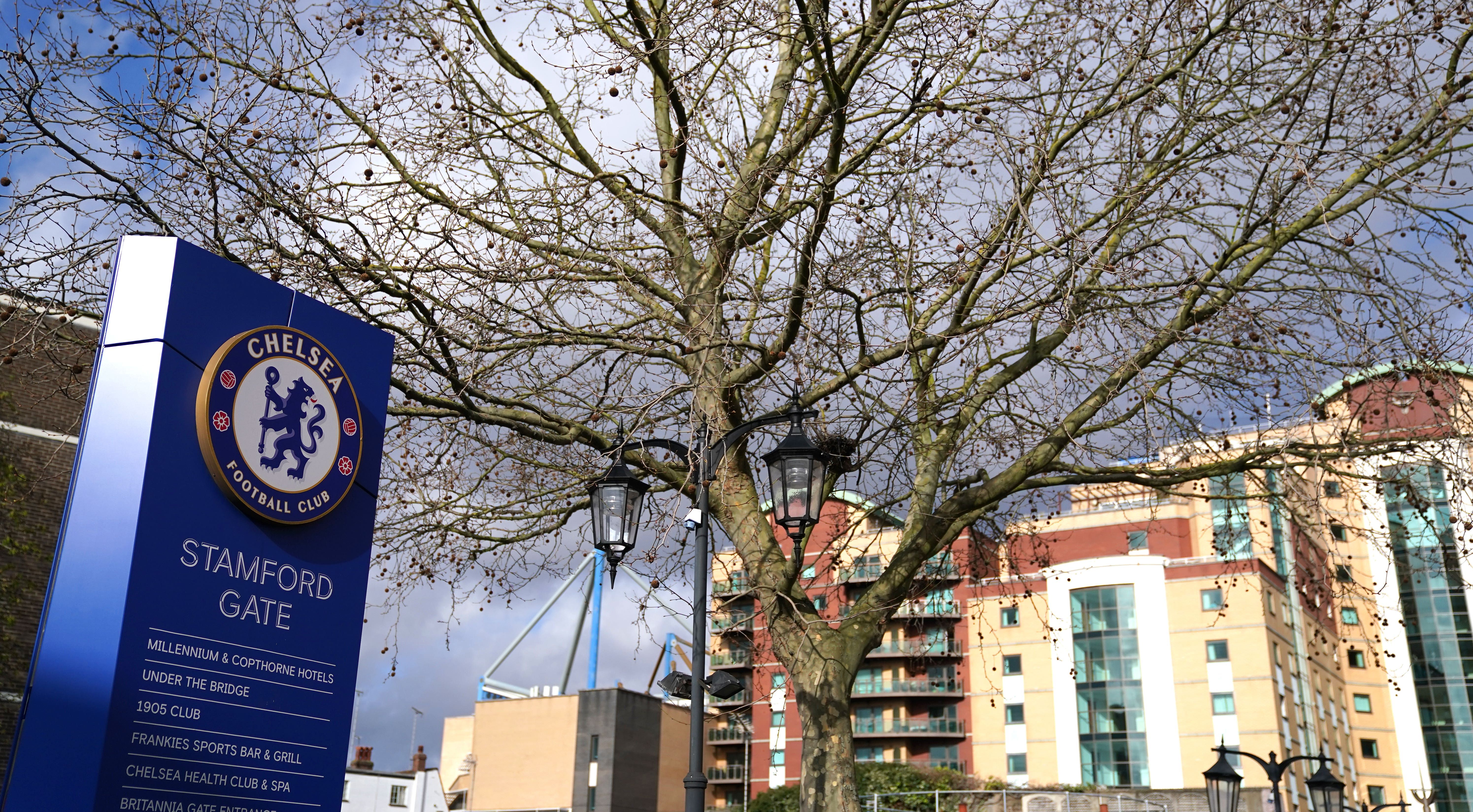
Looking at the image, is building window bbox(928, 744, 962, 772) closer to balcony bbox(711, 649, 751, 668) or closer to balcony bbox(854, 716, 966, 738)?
balcony bbox(854, 716, 966, 738)

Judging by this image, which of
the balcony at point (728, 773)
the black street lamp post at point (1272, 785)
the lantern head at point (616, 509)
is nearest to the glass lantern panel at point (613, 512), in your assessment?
the lantern head at point (616, 509)

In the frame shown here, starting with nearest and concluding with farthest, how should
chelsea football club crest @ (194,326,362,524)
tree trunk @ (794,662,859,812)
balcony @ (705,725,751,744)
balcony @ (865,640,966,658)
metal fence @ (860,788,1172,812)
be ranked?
chelsea football club crest @ (194,326,362,524) < tree trunk @ (794,662,859,812) < metal fence @ (860,788,1172,812) < balcony @ (865,640,966,658) < balcony @ (705,725,751,744)

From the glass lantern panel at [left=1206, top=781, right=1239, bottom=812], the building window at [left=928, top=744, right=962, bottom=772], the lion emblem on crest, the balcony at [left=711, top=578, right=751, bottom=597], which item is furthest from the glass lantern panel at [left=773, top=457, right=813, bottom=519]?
the building window at [left=928, top=744, right=962, bottom=772]

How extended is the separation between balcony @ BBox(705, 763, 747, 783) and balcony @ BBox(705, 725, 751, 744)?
136 centimetres

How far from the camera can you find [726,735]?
62.0m

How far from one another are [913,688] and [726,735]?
11.8 metres

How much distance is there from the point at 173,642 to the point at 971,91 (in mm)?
8113

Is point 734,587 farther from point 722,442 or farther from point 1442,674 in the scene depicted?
point 1442,674

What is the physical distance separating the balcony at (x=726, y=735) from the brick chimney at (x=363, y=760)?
16.4 meters

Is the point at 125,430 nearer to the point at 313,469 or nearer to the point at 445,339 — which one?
the point at 313,469

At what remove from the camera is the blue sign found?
13.7 feet

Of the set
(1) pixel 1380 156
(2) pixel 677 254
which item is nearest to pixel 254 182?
(2) pixel 677 254

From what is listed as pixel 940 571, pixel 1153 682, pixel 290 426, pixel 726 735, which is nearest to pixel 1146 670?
pixel 1153 682

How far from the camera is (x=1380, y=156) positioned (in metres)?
8.88
